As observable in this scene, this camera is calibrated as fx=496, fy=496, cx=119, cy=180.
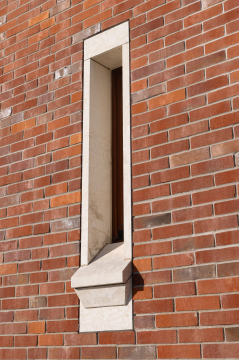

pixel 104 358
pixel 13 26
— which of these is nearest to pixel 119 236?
pixel 104 358

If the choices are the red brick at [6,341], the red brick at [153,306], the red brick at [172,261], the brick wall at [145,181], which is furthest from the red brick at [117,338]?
the red brick at [6,341]

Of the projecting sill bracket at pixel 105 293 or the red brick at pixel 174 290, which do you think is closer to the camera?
the red brick at pixel 174 290

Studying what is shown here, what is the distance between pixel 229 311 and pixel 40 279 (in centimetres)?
149

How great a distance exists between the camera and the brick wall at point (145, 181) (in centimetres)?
284

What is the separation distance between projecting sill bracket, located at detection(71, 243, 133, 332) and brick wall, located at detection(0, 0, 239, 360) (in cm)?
7

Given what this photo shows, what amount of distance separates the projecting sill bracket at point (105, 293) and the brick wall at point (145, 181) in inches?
2.7

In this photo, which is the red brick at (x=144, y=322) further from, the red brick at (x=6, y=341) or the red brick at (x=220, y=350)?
the red brick at (x=6, y=341)

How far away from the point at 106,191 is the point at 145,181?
516mm

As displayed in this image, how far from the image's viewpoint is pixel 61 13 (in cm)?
418

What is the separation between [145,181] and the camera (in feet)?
10.6

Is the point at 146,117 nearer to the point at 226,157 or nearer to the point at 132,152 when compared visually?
the point at 132,152

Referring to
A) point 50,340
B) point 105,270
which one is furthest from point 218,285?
point 50,340

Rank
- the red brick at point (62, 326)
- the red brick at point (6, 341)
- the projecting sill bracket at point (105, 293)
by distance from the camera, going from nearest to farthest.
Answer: the projecting sill bracket at point (105, 293)
the red brick at point (62, 326)
the red brick at point (6, 341)

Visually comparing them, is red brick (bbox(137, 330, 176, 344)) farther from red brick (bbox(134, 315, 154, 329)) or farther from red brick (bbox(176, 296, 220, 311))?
red brick (bbox(176, 296, 220, 311))
